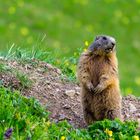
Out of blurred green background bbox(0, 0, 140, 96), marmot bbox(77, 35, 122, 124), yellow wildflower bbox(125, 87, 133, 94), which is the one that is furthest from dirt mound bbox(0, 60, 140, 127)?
blurred green background bbox(0, 0, 140, 96)

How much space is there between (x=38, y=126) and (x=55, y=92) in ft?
6.08

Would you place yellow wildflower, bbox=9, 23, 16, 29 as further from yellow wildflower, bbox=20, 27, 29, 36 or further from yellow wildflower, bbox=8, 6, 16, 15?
yellow wildflower, bbox=8, 6, 16, 15

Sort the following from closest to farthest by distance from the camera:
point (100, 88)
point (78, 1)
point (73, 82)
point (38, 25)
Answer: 1. point (100, 88)
2. point (73, 82)
3. point (38, 25)
4. point (78, 1)

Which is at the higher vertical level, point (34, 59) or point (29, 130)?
point (34, 59)

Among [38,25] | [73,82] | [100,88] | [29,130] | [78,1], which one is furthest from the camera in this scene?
[78,1]

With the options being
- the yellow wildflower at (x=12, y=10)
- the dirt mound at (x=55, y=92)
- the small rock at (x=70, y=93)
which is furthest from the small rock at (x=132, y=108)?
the yellow wildflower at (x=12, y=10)

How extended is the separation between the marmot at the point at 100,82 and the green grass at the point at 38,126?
0.63 meters

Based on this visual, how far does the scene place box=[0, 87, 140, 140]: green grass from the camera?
6.88m

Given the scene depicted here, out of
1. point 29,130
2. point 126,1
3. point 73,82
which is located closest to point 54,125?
point 29,130

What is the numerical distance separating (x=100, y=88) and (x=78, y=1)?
15.7 m

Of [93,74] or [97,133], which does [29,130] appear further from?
[93,74]

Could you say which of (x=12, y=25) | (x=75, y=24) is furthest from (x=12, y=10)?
(x=75, y=24)

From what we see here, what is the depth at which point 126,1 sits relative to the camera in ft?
80.2

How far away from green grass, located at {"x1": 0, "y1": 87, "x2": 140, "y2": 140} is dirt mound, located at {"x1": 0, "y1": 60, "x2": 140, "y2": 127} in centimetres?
55
